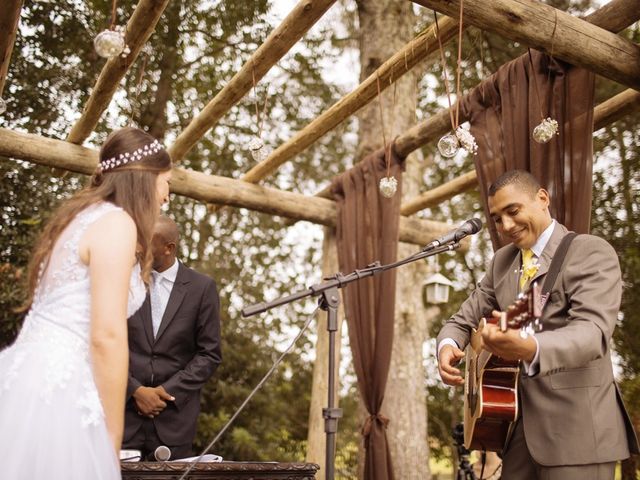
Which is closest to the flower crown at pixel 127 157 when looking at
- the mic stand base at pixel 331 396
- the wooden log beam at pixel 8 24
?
the mic stand base at pixel 331 396

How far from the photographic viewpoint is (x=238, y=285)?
35.0ft

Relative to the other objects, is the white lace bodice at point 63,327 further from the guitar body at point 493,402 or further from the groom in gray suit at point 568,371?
the guitar body at point 493,402

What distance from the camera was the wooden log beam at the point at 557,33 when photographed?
3.24m

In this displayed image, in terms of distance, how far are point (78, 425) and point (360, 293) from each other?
3.52 m

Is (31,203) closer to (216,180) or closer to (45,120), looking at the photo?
(45,120)

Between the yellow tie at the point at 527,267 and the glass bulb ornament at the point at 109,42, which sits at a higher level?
the glass bulb ornament at the point at 109,42

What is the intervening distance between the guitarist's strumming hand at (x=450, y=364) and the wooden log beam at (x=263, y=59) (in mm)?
1947

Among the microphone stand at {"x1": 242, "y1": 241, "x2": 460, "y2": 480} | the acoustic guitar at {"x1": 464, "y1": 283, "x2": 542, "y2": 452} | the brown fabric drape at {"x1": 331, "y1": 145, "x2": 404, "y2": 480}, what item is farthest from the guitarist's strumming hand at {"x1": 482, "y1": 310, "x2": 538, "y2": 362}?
the brown fabric drape at {"x1": 331, "y1": 145, "x2": 404, "y2": 480}

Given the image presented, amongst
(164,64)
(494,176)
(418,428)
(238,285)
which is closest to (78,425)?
(494,176)

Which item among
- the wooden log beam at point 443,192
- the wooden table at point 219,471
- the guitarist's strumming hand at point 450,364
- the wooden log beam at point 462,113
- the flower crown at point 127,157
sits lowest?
the wooden table at point 219,471

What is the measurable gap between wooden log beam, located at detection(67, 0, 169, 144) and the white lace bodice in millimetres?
1849

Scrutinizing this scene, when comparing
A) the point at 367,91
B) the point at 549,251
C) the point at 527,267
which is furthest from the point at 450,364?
the point at 367,91

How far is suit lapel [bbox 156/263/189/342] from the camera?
152 inches

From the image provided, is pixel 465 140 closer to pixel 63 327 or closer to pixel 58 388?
pixel 63 327
